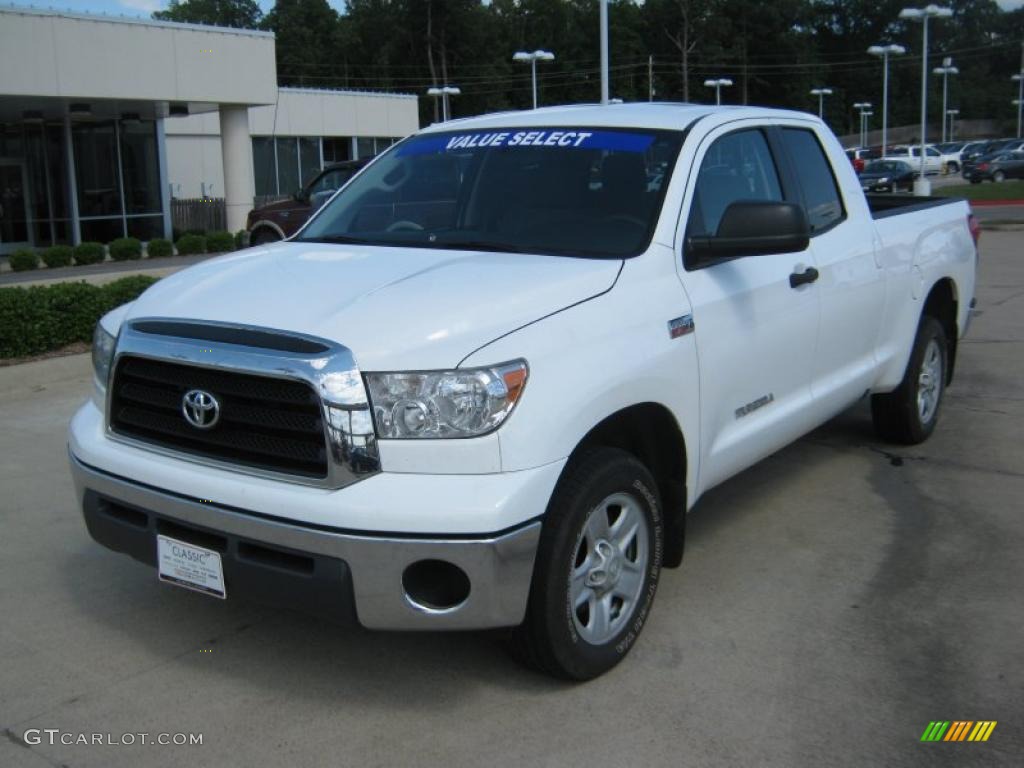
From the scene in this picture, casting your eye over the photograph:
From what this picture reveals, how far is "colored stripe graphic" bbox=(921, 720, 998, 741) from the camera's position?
135 inches

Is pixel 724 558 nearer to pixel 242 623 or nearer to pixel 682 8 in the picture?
pixel 242 623

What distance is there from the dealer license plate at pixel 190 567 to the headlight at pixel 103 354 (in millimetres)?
714

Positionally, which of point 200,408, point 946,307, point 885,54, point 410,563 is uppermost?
point 885,54

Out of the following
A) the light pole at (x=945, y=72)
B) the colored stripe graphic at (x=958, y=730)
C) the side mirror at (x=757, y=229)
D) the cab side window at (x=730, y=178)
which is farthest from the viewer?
the light pole at (x=945, y=72)

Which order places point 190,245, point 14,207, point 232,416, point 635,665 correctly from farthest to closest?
point 14,207, point 190,245, point 635,665, point 232,416

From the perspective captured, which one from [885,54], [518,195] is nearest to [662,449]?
[518,195]

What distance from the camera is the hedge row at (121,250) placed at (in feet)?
69.3

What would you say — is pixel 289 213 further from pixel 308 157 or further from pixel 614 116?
pixel 308 157

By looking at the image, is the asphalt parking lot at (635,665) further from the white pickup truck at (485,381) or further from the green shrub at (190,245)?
the green shrub at (190,245)

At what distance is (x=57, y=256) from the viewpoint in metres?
21.7

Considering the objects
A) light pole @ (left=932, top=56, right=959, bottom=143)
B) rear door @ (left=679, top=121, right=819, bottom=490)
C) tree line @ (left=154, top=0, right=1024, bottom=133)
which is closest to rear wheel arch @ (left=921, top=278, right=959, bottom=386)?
rear door @ (left=679, top=121, right=819, bottom=490)

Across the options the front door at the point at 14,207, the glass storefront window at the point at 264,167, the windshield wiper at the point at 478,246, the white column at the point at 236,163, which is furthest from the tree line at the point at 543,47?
the windshield wiper at the point at 478,246

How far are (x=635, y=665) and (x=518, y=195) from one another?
6.40 feet

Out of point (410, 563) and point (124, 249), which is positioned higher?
point (124, 249)
